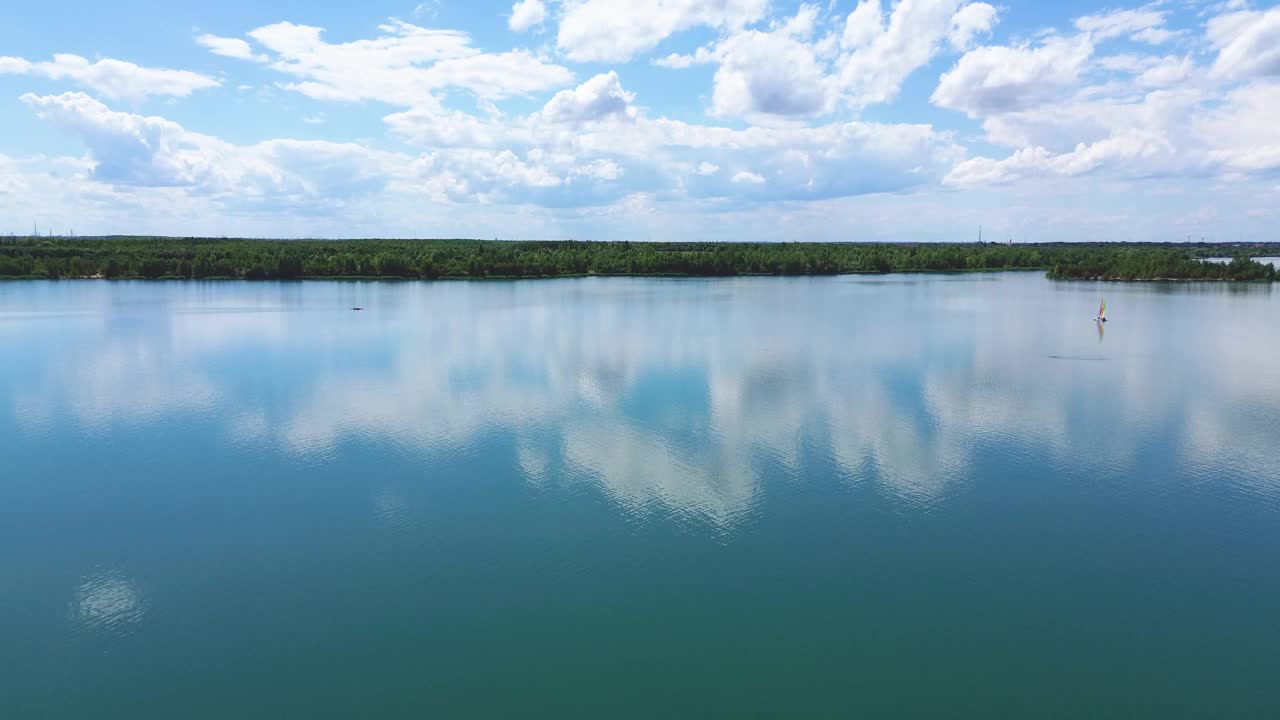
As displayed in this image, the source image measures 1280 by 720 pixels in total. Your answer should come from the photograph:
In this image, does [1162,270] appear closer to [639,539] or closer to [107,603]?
[639,539]

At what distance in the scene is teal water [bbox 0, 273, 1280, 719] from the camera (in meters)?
9.64

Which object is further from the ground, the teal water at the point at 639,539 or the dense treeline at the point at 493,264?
the dense treeline at the point at 493,264

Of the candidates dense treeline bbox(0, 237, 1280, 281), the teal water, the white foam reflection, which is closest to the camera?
the teal water

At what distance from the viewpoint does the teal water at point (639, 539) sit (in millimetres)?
9641

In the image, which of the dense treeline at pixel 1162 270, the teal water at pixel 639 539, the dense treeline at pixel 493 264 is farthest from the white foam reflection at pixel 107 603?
the dense treeline at pixel 1162 270

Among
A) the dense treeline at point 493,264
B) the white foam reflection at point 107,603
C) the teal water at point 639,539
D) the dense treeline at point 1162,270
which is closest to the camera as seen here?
the teal water at point 639,539

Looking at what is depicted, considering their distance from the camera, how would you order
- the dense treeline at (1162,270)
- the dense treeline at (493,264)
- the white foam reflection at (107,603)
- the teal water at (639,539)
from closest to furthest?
the teal water at (639,539), the white foam reflection at (107,603), the dense treeline at (1162,270), the dense treeline at (493,264)

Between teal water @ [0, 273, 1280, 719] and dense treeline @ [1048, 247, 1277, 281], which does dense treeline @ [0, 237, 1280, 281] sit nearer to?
dense treeline @ [1048, 247, 1277, 281]

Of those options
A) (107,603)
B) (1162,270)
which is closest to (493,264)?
A: (1162,270)

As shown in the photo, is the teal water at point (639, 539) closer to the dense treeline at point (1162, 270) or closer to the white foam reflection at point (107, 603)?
the white foam reflection at point (107, 603)

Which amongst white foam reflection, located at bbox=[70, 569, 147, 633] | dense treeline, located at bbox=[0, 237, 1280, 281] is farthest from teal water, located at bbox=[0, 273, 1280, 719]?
dense treeline, located at bbox=[0, 237, 1280, 281]

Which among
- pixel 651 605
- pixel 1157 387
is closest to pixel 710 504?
pixel 651 605

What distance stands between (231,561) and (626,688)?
287 inches

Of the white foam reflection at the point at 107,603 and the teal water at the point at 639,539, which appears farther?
the white foam reflection at the point at 107,603
